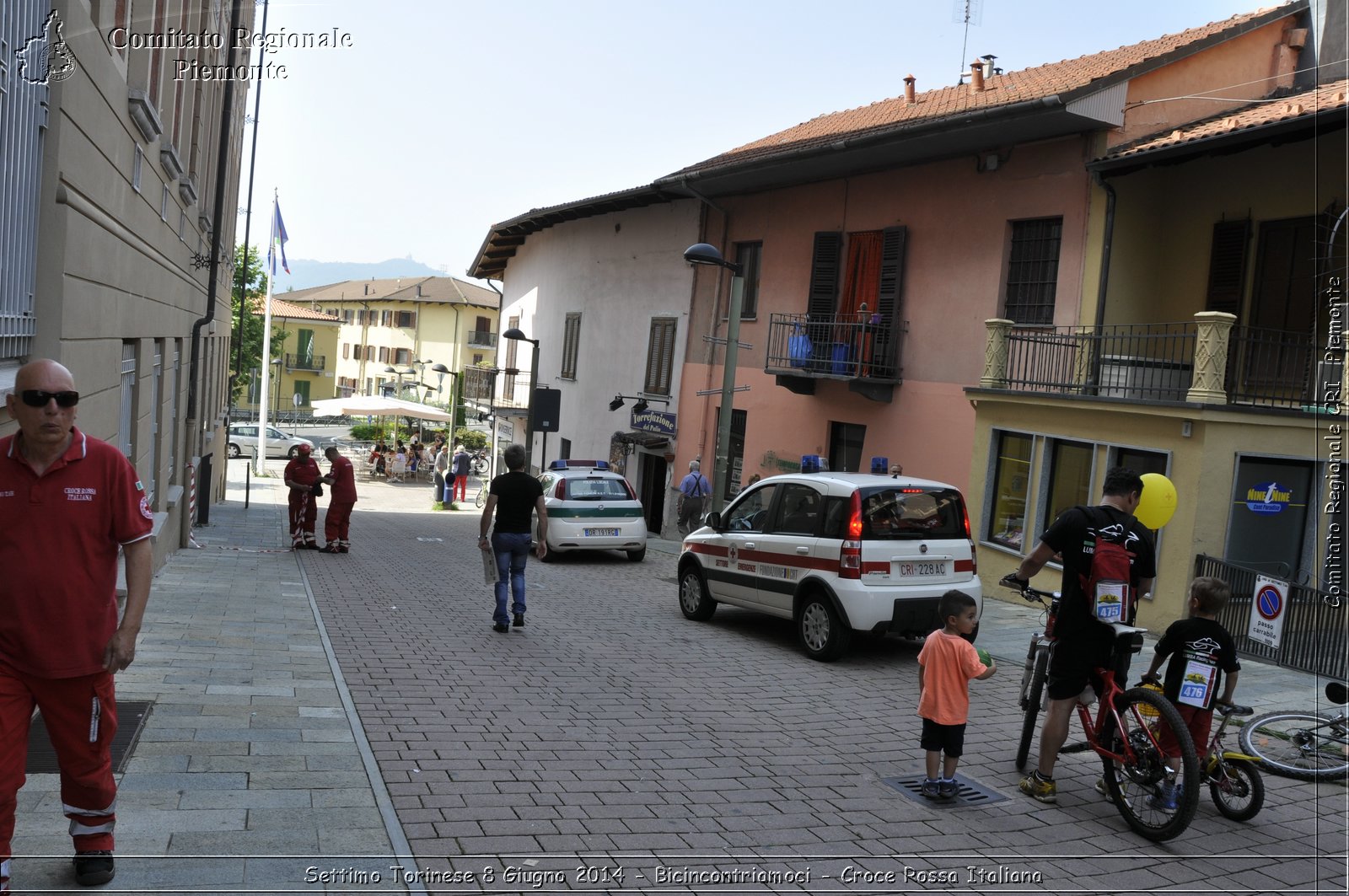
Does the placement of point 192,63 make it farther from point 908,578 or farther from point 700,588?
point 908,578

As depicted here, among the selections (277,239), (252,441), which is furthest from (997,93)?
(252,441)

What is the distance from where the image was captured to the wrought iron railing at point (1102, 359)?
46.0 ft

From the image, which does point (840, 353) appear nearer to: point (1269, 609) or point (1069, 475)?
point (1069, 475)

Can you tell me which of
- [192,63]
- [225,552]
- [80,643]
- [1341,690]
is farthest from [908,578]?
[225,552]

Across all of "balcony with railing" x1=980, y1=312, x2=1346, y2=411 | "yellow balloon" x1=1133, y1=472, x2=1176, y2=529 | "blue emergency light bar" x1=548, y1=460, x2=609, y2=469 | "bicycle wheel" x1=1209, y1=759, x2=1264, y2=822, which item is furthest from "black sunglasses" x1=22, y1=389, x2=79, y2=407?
"blue emergency light bar" x1=548, y1=460, x2=609, y2=469

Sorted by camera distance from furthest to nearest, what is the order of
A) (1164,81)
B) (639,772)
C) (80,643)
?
1. (1164,81)
2. (639,772)
3. (80,643)

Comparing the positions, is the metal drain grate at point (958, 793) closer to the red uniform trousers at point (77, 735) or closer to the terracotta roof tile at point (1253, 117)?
the red uniform trousers at point (77, 735)

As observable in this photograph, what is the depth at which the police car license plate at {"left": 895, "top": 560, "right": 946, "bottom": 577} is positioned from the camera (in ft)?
33.1

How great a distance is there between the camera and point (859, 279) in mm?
20234

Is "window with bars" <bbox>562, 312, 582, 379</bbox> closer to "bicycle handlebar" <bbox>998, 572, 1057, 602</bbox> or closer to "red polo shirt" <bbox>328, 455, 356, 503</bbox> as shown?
"red polo shirt" <bbox>328, 455, 356, 503</bbox>

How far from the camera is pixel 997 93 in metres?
19.8

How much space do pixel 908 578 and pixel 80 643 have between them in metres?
7.36

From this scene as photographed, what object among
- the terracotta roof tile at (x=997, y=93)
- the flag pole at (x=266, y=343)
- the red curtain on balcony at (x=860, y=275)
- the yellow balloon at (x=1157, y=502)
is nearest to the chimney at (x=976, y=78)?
the terracotta roof tile at (x=997, y=93)

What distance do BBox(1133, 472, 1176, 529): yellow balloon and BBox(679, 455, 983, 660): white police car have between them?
268 cm
